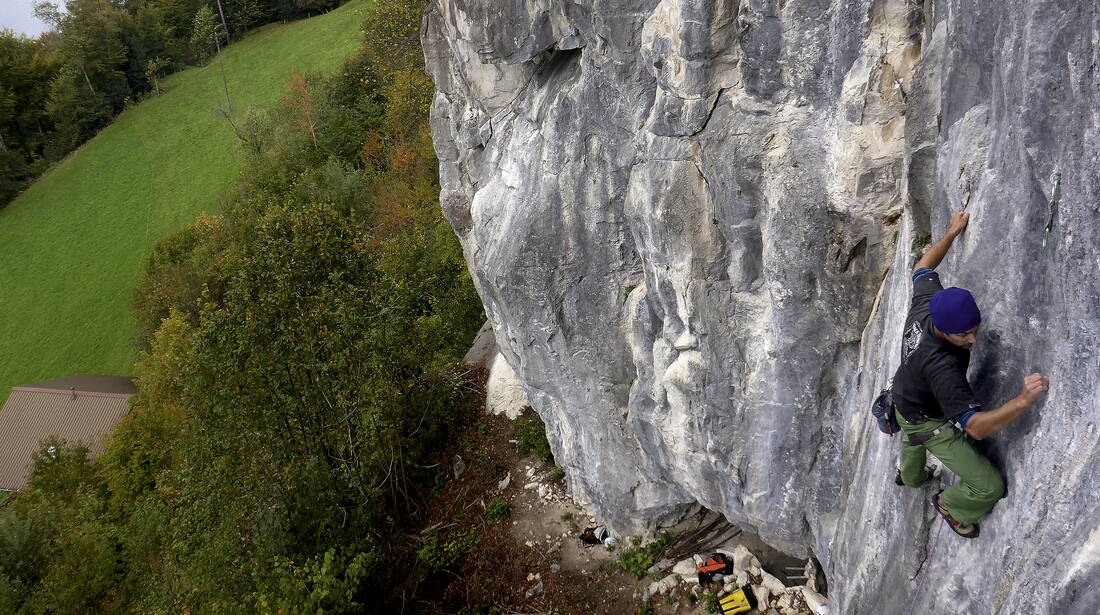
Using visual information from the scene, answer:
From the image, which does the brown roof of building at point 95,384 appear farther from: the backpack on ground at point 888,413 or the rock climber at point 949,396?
the rock climber at point 949,396

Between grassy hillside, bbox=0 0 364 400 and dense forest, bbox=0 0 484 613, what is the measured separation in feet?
49.1

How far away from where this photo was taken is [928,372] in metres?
5.64

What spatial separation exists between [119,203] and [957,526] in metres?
59.0

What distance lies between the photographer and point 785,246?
9.04m

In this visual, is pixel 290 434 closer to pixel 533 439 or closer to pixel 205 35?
pixel 533 439

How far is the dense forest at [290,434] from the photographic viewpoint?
1493 cm

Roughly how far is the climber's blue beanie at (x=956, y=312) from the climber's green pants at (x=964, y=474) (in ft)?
3.38

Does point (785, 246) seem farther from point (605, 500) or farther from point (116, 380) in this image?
point (116, 380)

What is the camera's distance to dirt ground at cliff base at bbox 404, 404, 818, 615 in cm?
1534

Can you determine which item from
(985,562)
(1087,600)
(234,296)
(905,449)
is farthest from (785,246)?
(234,296)

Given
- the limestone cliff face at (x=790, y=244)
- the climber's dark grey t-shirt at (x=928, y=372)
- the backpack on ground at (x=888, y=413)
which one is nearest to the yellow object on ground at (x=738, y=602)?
→ the limestone cliff face at (x=790, y=244)

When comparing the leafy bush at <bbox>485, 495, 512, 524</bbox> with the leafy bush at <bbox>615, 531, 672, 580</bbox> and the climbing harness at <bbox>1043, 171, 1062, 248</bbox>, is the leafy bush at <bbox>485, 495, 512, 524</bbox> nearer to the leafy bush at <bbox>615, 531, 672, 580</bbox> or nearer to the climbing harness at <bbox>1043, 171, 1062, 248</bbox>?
the leafy bush at <bbox>615, 531, 672, 580</bbox>

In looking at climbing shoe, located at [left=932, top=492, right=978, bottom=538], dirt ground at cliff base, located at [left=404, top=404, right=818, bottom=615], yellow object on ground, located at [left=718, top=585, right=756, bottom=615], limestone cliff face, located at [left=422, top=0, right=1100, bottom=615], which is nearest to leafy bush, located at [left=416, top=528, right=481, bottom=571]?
dirt ground at cliff base, located at [left=404, top=404, right=818, bottom=615]

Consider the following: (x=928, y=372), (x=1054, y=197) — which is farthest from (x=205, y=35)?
(x=1054, y=197)
